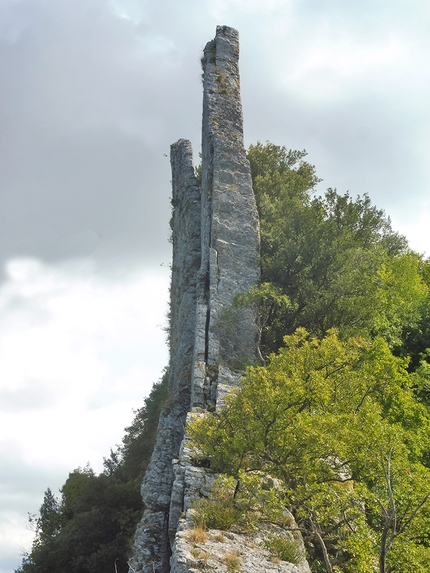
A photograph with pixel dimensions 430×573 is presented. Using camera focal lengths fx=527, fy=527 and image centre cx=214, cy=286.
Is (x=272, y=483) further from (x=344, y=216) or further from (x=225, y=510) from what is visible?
(x=344, y=216)

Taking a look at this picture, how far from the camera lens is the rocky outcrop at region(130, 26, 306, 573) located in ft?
65.5

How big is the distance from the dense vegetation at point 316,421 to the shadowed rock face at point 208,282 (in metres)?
1.53

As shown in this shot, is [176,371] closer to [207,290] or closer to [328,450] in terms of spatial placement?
[207,290]

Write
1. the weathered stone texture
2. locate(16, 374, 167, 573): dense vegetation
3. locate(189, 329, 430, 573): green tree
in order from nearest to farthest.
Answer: locate(189, 329, 430, 573): green tree, the weathered stone texture, locate(16, 374, 167, 573): dense vegetation

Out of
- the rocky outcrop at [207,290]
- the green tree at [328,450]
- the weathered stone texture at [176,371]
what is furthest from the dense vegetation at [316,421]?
the weathered stone texture at [176,371]

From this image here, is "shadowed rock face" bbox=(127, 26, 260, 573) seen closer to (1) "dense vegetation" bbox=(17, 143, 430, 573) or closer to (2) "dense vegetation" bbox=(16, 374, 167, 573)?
(1) "dense vegetation" bbox=(17, 143, 430, 573)

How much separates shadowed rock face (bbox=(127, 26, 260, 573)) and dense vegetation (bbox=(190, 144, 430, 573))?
1680mm

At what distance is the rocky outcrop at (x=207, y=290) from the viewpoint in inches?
786

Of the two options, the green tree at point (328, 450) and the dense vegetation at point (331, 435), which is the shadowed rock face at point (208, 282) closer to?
the dense vegetation at point (331, 435)

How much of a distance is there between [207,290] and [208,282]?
0.49 m

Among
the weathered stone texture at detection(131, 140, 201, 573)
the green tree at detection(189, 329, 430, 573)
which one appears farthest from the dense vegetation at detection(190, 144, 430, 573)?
the weathered stone texture at detection(131, 140, 201, 573)

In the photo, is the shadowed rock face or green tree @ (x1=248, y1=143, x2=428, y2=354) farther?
green tree @ (x1=248, y1=143, x2=428, y2=354)

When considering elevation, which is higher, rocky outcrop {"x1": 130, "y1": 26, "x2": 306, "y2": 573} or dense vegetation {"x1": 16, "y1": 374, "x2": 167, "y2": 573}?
rocky outcrop {"x1": 130, "y1": 26, "x2": 306, "y2": 573}


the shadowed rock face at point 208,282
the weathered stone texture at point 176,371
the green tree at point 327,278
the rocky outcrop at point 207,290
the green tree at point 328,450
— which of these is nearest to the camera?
the green tree at point 328,450
